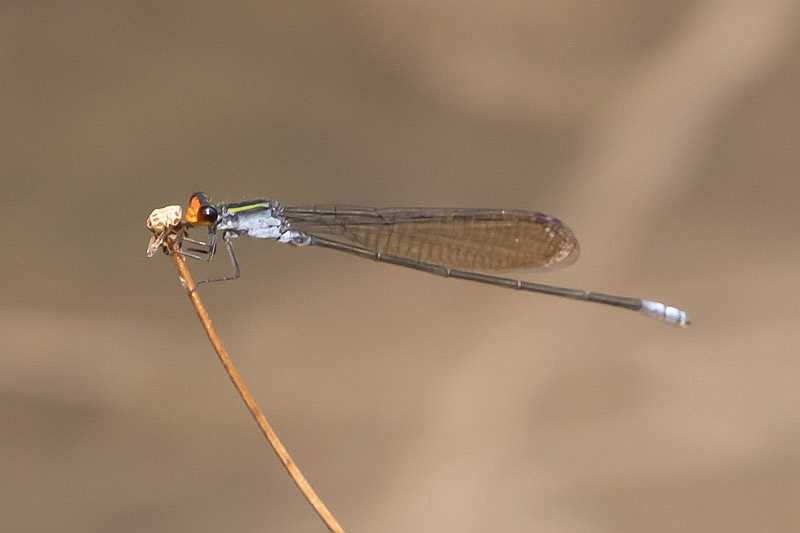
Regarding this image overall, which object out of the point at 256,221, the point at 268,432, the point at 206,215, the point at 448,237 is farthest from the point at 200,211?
the point at 448,237

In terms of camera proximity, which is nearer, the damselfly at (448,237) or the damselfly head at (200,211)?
the damselfly head at (200,211)

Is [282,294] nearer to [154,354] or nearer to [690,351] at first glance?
[154,354]

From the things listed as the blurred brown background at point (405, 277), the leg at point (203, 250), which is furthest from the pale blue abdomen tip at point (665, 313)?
the blurred brown background at point (405, 277)

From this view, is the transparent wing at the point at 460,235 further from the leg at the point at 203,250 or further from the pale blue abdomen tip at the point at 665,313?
the leg at the point at 203,250

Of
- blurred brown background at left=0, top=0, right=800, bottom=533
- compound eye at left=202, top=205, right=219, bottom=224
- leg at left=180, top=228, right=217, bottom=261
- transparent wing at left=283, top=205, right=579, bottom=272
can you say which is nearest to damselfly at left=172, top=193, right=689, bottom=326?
transparent wing at left=283, top=205, right=579, bottom=272

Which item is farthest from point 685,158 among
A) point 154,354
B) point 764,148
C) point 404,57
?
point 154,354

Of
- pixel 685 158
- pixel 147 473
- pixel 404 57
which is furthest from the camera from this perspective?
pixel 685 158
